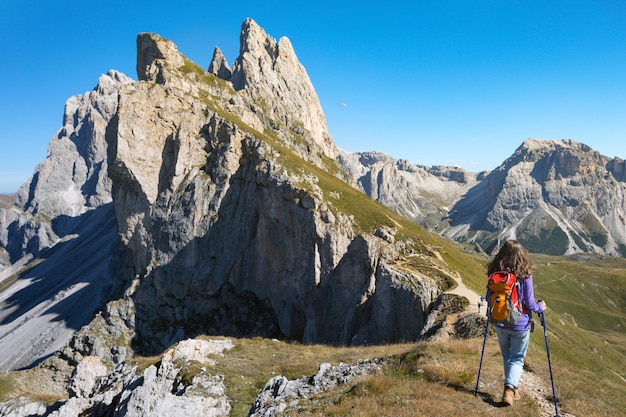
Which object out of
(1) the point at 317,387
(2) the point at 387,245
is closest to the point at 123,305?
(2) the point at 387,245

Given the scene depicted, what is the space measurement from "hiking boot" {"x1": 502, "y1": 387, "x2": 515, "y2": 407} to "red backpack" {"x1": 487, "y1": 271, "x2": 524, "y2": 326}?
226 cm

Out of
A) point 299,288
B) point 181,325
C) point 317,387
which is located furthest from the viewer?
point 181,325

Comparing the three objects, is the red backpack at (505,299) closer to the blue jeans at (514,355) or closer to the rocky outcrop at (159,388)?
the blue jeans at (514,355)

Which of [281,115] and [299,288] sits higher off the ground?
[281,115]

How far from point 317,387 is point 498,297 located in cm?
1001

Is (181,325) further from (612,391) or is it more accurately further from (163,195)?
(612,391)

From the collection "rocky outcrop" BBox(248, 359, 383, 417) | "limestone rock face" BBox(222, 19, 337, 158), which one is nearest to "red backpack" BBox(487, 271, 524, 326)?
"rocky outcrop" BBox(248, 359, 383, 417)

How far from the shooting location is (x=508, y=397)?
11.0 m

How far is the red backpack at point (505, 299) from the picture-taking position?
10.6m

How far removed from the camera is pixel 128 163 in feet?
275

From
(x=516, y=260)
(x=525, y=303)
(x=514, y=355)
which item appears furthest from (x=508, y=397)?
(x=516, y=260)

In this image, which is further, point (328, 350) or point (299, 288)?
point (299, 288)

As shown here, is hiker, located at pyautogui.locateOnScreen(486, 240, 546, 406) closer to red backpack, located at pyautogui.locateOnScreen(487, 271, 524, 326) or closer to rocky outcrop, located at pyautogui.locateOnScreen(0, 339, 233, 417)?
red backpack, located at pyautogui.locateOnScreen(487, 271, 524, 326)

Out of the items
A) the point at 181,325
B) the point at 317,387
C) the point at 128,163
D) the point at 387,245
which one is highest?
the point at 128,163
